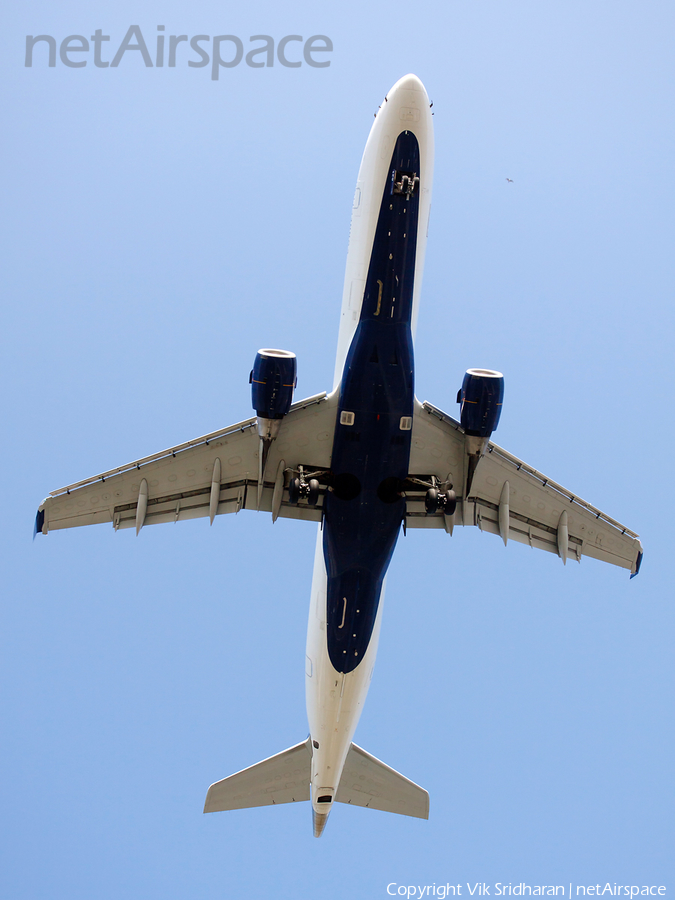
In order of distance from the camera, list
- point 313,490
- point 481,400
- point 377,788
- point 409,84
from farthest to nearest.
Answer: point 377,788 < point 313,490 < point 481,400 < point 409,84

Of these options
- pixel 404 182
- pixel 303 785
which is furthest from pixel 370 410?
pixel 303 785

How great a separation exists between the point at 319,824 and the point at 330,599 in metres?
7.96

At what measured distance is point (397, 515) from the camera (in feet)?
64.6

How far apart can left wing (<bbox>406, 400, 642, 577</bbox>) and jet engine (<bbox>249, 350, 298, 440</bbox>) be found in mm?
3756

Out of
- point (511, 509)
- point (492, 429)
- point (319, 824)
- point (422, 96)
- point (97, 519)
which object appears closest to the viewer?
point (422, 96)

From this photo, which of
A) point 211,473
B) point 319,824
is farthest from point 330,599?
point 319,824

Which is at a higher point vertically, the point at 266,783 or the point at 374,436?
the point at 374,436

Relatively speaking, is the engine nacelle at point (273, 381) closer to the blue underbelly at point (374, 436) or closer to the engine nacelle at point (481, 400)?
the blue underbelly at point (374, 436)

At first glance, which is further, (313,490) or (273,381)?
(313,490)

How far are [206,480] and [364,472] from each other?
4061mm

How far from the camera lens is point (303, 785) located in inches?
958

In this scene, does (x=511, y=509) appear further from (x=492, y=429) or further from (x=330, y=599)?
(x=330, y=599)

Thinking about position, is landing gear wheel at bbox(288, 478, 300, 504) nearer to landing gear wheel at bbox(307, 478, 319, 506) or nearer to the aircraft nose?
landing gear wheel at bbox(307, 478, 319, 506)

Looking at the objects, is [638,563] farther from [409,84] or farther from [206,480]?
[409,84]
